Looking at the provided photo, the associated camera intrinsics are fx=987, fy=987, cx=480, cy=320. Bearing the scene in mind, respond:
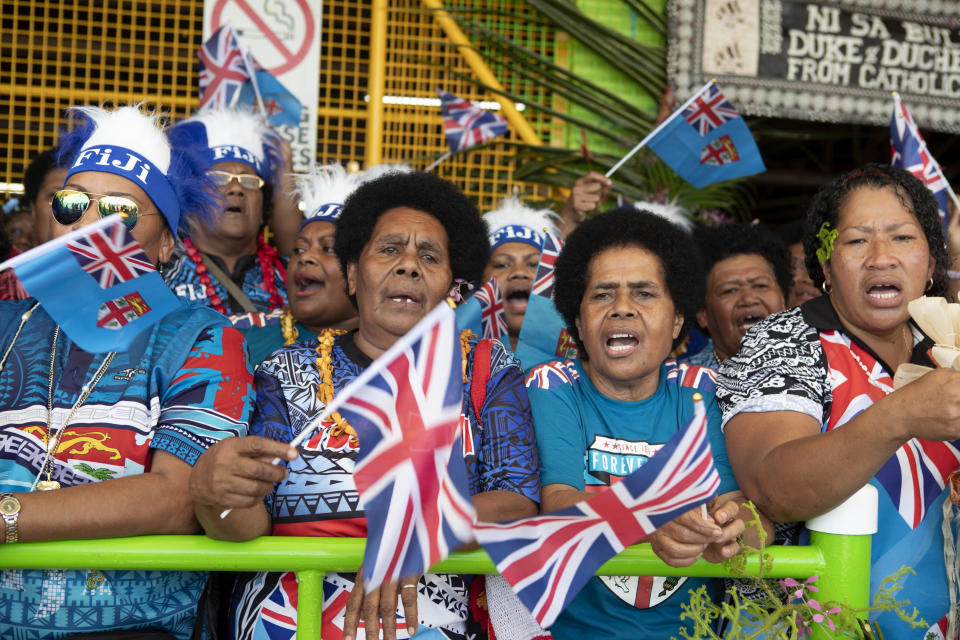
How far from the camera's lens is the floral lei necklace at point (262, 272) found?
391 cm

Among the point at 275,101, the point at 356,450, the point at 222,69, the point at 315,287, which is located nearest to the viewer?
the point at 356,450

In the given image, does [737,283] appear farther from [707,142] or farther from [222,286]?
[222,286]

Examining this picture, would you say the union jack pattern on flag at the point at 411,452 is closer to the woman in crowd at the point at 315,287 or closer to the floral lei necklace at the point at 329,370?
the floral lei necklace at the point at 329,370

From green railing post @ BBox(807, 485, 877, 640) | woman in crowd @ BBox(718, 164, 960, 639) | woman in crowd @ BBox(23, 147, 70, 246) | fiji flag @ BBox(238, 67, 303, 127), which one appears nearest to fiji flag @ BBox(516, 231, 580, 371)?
woman in crowd @ BBox(718, 164, 960, 639)

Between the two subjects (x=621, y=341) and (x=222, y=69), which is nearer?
(x=621, y=341)

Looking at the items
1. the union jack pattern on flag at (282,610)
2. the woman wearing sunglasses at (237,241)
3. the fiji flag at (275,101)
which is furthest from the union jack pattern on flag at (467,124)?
the union jack pattern on flag at (282,610)

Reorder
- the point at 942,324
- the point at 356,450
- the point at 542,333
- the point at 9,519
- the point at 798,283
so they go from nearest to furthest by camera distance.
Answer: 1. the point at 9,519
2. the point at 942,324
3. the point at 356,450
4. the point at 542,333
5. the point at 798,283

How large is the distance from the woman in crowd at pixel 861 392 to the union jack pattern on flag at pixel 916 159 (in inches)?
46.2

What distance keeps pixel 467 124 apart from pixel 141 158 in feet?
10.2

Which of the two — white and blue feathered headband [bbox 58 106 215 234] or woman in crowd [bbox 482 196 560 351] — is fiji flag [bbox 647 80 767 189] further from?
white and blue feathered headband [bbox 58 106 215 234]

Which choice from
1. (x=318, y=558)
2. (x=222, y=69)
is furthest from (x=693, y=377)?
(x=222, y=69)

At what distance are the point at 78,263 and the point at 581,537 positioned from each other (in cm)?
128

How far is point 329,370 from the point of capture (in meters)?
2.68

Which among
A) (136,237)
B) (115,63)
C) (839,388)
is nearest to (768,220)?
(115,63)
